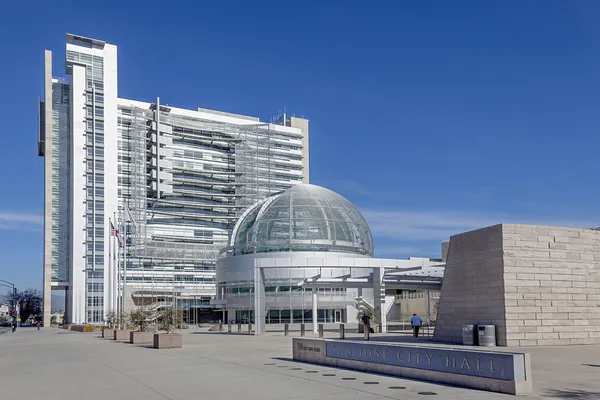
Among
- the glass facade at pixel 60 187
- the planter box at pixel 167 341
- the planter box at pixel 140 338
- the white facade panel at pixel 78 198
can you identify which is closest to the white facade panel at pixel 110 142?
the white facade panel at pixel 78 198

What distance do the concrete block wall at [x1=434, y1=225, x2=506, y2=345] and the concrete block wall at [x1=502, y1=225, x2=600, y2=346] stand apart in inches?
15.9

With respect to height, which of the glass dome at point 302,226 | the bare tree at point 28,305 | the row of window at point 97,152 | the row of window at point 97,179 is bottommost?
the bare tree at point 28,305

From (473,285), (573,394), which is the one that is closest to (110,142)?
(473,285)

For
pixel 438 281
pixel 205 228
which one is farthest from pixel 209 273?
pixel 438 281

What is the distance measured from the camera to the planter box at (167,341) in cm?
2853

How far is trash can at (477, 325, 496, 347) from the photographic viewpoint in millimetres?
25297

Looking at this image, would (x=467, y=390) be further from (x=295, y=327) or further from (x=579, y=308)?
(x=295, y=327)

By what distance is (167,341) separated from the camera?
94.5 ft

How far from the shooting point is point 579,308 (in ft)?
88.9

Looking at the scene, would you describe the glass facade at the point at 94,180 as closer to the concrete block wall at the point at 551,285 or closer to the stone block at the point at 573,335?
the concrete block wall at the point at 551,285

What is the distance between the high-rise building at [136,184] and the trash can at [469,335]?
7756 centimetres

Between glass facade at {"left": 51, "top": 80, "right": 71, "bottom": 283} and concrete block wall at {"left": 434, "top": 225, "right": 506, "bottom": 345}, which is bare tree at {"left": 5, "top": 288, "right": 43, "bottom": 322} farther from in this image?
concrete block wall at {"left": 434, "top": 225, "right": 506, "bottom": 345}

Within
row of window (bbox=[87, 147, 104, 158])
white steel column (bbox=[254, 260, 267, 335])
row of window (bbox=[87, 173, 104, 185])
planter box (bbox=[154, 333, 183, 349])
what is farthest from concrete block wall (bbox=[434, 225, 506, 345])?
row of window (bbox=[87, 147, 104, 158])

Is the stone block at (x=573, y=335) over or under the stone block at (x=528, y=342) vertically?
over
